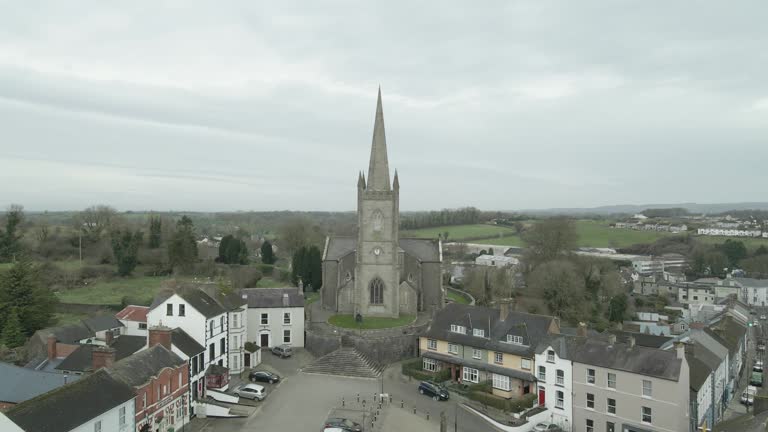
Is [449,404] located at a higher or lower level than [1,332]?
lower

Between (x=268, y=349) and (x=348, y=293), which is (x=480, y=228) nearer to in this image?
(x=348, y=293)

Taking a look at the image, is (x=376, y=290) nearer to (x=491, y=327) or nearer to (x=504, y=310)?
(x=491, y=327)

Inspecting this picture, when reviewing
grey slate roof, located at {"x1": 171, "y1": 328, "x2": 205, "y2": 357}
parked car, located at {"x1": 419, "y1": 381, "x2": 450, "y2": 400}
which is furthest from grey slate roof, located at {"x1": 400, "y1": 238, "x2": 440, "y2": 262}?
grey slate roof, located at {"x1": 171, "y1": 328, "x2": 205, "y2": 357}

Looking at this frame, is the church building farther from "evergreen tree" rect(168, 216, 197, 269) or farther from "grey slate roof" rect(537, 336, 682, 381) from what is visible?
"evergreen tree" rect(168, 216, 197, 269)

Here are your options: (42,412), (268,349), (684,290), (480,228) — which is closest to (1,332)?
(268,349)

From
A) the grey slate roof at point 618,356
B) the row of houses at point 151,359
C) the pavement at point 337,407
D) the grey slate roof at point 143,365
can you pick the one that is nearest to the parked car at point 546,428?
the pavement at point 337,407

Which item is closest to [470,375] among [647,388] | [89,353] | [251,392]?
[647,388]

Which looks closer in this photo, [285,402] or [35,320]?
[285,402]
